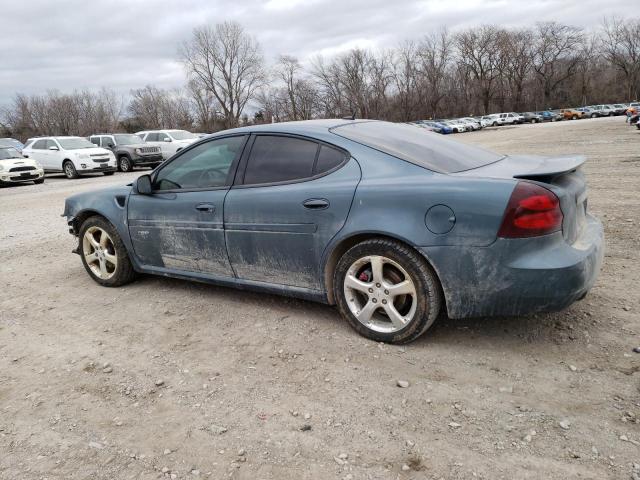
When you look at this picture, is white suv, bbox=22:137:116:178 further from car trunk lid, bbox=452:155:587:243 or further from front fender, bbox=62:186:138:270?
car trunk lid, bbox=452:155:587:243

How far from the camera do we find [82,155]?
66.1ft

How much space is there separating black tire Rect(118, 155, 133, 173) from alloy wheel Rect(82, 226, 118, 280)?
18514mm

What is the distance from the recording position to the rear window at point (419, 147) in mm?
3400

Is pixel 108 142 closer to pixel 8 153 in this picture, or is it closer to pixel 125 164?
pixel 125 164

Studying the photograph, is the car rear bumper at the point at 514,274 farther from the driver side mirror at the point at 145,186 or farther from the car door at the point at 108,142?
the car door at the point at 108,142

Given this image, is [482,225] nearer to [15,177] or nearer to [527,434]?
[527,434]

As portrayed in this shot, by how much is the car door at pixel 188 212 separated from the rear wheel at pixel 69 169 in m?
17.8

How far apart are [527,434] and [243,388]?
5.11ft

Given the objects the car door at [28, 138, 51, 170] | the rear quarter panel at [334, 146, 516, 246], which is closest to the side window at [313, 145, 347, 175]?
the rear quarter panel at [334, 146, 516, 246]

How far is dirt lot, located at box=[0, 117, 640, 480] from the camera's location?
7.72ft

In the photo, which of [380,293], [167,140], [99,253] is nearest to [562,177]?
[380,293]

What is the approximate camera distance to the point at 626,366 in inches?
116

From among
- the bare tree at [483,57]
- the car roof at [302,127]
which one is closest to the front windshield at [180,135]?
the car roof at [302,127]

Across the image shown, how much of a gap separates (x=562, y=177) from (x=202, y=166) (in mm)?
2742
